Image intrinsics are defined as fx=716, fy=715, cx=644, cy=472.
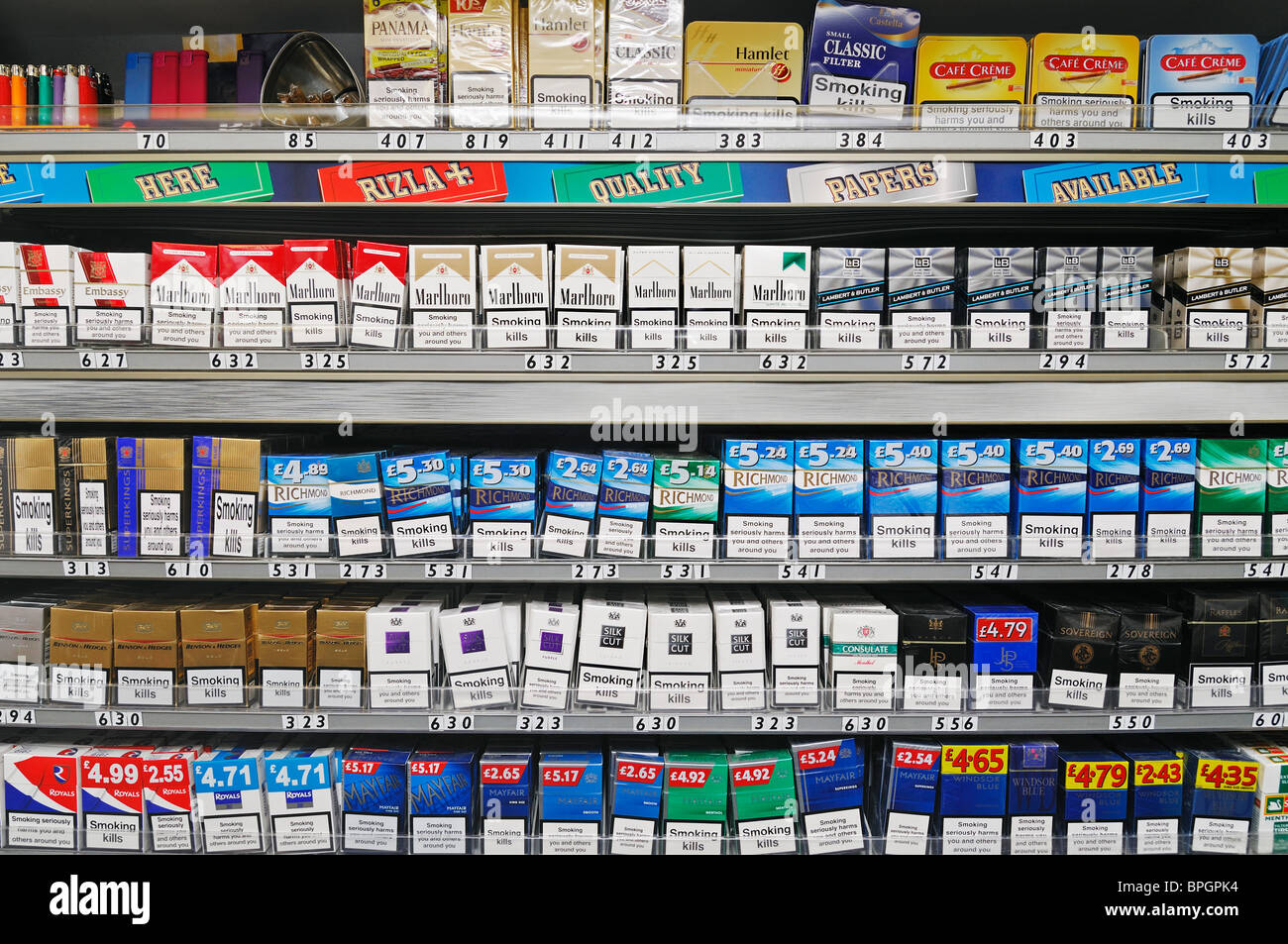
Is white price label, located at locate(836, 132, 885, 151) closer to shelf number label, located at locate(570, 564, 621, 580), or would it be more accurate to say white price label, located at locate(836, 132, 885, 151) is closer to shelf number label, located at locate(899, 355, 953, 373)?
shelf number label, located at locate(899, 355, 953, 373)

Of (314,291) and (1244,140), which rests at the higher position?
(1244,140)

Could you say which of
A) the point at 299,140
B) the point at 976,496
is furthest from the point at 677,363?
the point at 299,140

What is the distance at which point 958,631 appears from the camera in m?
1.77

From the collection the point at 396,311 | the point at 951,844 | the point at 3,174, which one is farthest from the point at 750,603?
the point at 3,174

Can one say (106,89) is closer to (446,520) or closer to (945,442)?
(446,520)

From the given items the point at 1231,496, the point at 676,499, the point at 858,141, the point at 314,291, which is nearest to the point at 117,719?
the point at 314,291

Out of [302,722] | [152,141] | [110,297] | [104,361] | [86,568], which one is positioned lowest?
[302,722]

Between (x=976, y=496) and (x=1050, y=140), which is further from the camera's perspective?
(x=976, y=496)

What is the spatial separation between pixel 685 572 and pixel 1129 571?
107 cm

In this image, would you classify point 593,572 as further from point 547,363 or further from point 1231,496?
point 1231,496

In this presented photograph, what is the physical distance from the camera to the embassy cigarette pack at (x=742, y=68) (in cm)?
168

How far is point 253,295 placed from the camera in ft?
5.63

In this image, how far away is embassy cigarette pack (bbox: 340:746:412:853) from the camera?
1766 millimetres

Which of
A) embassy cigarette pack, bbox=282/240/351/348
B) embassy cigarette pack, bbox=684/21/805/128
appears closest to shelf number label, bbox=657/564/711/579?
embassy cigarette pack, bbox=282/240/351/348
